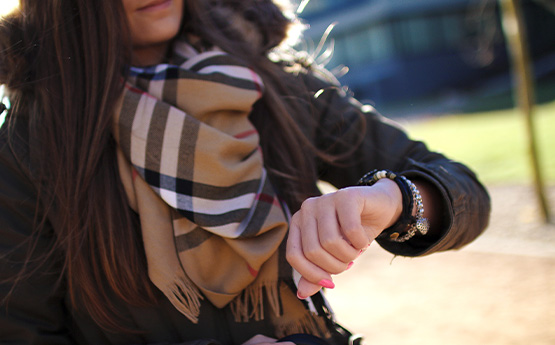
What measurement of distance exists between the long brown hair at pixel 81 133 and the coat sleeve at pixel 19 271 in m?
0.04

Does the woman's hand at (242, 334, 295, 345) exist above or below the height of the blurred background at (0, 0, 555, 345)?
below

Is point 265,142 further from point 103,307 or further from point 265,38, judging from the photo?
point 103,307

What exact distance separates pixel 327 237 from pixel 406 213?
0.32 meters

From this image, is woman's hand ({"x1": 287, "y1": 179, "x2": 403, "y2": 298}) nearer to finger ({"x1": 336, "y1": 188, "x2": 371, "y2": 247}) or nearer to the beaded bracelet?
finger ({"x1": 336, "y1": 188, "x2": 371, "y2": 247})

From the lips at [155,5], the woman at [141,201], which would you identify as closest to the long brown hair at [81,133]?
the woman at [141,201]

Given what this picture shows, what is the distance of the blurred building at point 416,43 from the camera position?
22.9m

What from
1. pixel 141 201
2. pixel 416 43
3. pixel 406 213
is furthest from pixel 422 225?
pixel 416 43

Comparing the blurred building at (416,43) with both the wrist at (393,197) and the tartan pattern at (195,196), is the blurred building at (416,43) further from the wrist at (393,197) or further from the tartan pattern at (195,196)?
the wrist at (393,197)

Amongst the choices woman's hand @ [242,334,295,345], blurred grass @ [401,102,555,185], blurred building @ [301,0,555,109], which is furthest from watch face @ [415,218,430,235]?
blurred building @ [301,0,555,109]

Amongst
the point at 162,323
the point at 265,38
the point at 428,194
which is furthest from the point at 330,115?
the point at 162,323

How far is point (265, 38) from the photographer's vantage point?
1896 millimetres

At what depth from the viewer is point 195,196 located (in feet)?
4.89

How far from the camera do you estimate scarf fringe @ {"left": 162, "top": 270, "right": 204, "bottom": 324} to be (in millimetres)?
1430

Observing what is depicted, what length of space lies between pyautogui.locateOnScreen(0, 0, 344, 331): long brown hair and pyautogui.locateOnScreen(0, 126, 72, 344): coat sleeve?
4 cm
